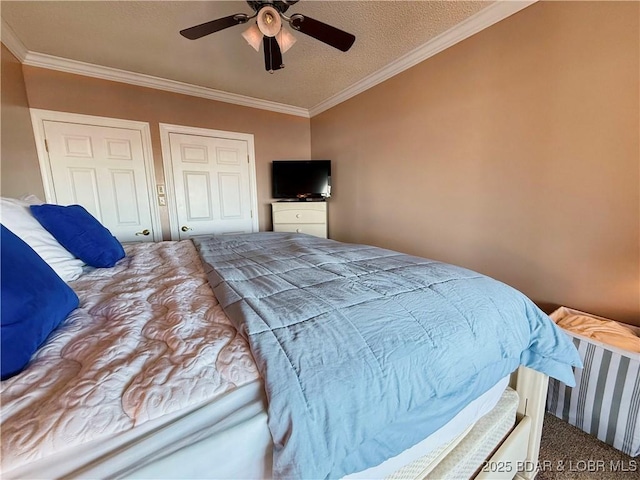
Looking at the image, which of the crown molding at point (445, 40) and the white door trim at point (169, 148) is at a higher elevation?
the crown molding at point (445, 40)

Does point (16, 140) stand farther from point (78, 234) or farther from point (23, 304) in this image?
point (23, 304)

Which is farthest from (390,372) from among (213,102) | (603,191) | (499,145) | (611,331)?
(213,102)

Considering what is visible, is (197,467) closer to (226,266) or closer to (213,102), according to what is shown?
(226,266)

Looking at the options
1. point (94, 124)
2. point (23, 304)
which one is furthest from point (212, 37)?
point (23, 304)

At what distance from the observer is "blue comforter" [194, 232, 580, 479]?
0.56 meters

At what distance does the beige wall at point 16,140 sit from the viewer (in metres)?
1.91

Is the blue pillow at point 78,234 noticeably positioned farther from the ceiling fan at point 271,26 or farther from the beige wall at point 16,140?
the ceiling fan at point 271,26

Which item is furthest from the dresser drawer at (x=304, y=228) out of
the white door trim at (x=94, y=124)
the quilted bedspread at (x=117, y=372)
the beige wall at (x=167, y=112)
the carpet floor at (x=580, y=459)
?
the carpet floor at (x=580, y=459)

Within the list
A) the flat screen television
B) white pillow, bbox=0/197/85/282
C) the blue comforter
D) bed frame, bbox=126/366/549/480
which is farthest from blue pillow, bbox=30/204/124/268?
the flat screen television

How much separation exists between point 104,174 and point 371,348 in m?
3.21

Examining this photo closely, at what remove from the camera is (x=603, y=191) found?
4.80 feet

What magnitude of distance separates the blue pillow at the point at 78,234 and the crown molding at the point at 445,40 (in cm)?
274

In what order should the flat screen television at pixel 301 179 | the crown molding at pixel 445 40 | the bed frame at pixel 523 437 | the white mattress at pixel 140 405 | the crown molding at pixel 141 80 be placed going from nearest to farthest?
the white mattress at pixel 140 405
the bed frame at pixel 523 437
the crown molding at pixel 445 40
the crown molding at pixel 141 80
the flat screen television at pixel 301 179

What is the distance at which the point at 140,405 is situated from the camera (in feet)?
1.62
